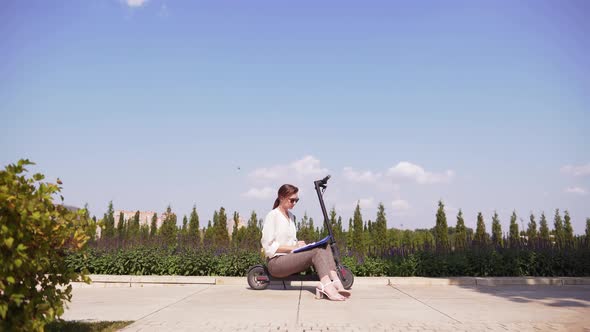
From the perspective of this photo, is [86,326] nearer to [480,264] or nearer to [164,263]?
[164,263]

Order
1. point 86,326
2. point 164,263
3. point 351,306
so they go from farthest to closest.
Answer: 1. point 164,263
2. point 351,306
3. point 86,326

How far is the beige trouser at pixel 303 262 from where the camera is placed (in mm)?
6986

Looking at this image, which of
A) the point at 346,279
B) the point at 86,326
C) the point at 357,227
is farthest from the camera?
the point at 357,227

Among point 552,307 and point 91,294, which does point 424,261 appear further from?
point 91,294

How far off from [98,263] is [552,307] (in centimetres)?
908

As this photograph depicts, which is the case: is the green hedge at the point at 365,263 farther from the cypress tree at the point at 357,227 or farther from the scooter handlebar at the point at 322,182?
the cypress tree at the point at 357,227

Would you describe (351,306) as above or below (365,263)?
below

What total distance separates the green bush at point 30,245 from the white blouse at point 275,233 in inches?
159

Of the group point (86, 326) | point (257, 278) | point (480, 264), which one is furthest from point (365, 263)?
point (86, 326)

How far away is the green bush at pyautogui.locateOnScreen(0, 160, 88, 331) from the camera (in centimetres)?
307

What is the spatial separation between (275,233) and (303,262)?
65 centimetres

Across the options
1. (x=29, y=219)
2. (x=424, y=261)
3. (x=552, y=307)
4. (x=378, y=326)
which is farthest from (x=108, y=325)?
(x=424, y=261)

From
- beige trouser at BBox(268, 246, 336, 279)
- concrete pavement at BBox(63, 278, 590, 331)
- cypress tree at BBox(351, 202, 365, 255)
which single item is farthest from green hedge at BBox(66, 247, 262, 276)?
cypress tree at BBox(351, 202, 365, 255)

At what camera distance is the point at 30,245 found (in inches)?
129
